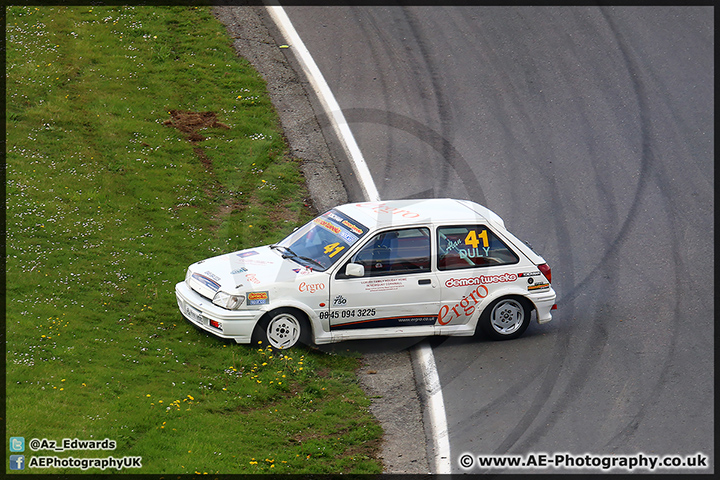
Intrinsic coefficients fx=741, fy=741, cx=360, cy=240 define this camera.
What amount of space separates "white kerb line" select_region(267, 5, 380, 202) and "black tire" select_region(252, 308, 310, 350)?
172 inches

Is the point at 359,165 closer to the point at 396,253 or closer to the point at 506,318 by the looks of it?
the point at 396,253

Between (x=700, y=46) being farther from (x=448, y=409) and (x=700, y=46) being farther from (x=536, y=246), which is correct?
(x=448, y=409)

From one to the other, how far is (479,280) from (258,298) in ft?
9.76

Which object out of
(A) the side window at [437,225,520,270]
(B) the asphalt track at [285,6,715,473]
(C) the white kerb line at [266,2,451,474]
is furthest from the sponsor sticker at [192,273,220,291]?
(B) the asphalt track at [285,6,715,473]

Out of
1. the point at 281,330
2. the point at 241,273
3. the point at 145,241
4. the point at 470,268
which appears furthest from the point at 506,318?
the point at 145,241

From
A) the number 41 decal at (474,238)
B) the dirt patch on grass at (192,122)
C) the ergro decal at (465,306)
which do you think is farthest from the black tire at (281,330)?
the dirt patch on grass at (192,122)

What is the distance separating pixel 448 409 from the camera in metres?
8.90

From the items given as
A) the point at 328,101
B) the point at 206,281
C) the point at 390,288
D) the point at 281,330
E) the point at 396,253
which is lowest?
the point at 281,330

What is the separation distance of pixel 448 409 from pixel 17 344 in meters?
5.10

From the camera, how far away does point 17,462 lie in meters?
6.60

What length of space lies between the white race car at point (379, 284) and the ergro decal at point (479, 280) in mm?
13

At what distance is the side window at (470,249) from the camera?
998 centimetres

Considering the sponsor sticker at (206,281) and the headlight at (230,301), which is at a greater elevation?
the sponsor sticker at (206,281)

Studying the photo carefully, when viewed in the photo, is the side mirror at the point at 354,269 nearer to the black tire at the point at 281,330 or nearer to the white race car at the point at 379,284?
the white race car at the point at 379,284
